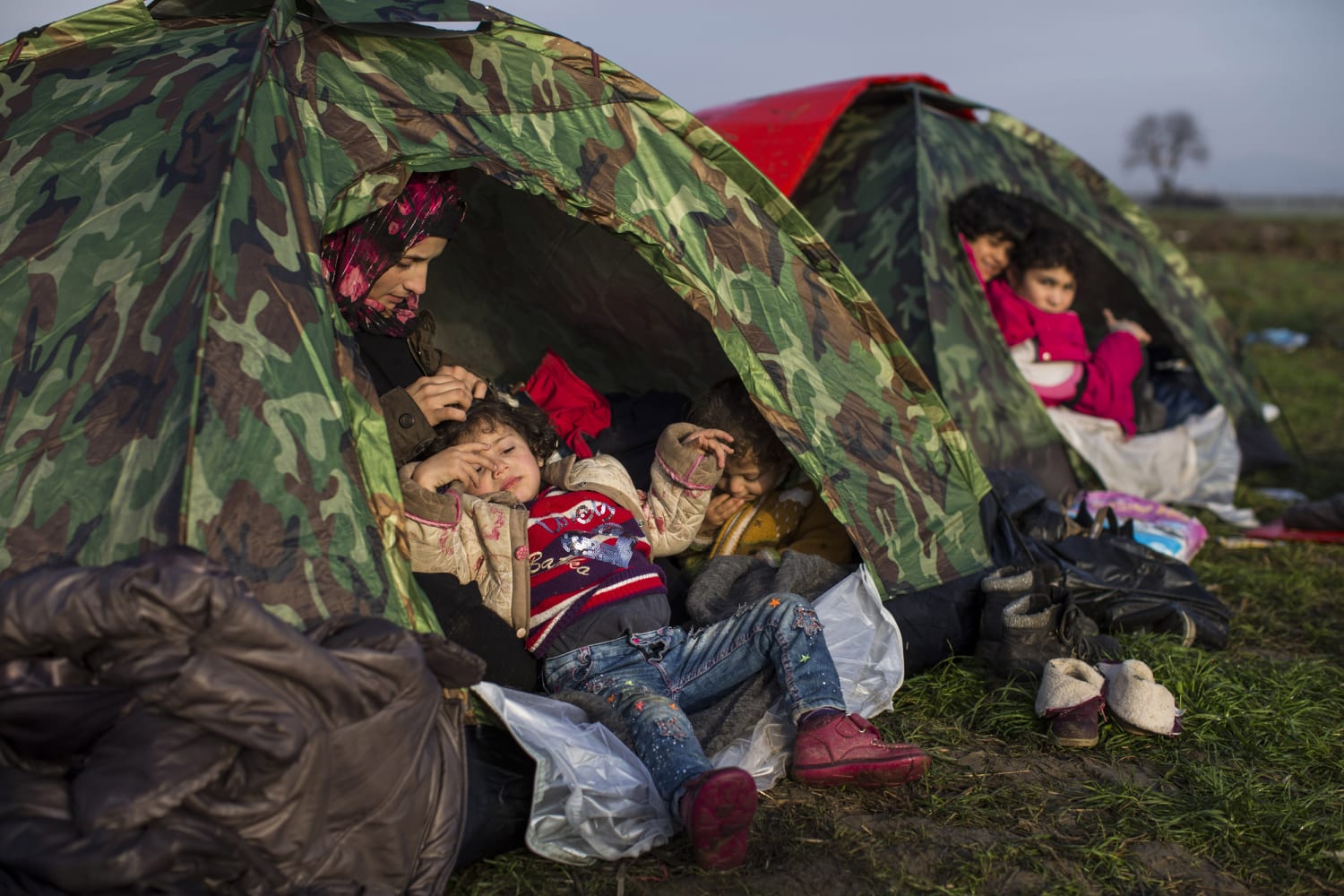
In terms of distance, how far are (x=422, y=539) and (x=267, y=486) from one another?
66 cm

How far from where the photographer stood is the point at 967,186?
608 cm

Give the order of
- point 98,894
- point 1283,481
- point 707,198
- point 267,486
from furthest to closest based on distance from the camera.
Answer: point 1283,481, point 707,198, point 267,486, point 98,894

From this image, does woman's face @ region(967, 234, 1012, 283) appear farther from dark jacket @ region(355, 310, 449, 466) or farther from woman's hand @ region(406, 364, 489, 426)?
woman's hand @ region(406, 364, 489, 426)

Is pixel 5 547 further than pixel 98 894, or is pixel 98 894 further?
pixel 5 547

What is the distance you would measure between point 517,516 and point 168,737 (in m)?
1.43

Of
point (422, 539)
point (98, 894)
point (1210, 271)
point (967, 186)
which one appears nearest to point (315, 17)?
point (422, 539)

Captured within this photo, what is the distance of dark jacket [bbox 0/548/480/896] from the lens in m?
1.99

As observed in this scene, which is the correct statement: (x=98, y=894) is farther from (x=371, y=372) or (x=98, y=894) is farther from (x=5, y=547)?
(x=371, y=372)

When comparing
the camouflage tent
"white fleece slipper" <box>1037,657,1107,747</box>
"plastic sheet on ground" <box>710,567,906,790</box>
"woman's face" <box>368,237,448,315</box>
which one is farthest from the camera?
the camouflage tent

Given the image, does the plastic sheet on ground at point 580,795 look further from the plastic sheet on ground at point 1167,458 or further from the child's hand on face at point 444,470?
the plastic sheet on ground at point 1167,458

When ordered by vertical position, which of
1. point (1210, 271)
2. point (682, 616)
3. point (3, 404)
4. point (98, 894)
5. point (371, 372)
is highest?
point (3, 404)

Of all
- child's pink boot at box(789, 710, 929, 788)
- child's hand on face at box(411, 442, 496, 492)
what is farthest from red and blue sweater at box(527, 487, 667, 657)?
child's pink boot at box(789, 710, 929, 788)

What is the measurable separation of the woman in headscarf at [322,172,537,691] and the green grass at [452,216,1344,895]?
2.03 ft

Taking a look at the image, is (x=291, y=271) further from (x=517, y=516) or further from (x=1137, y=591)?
(x=1137, y=591)
